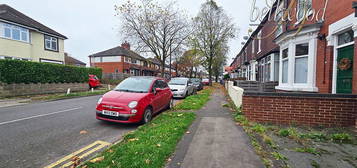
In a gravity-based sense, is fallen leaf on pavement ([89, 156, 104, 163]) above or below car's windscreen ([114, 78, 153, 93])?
below

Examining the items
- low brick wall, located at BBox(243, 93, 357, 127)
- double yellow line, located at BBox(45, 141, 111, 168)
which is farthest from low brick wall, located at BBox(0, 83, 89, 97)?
low brick wall, located at BBox(243, 93, 357, 127)

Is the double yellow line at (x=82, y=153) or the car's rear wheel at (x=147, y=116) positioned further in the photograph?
the car's rear wheel at (x=147, y=116)

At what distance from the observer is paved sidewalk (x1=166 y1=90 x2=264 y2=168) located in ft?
8.48

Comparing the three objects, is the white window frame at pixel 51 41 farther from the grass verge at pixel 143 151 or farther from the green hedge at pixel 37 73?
the grass verge at pixel 143 151

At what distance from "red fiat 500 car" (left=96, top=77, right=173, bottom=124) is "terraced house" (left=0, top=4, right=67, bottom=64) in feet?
54.9

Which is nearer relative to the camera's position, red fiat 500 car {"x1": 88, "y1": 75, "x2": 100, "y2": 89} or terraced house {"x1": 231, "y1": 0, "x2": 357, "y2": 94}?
terraced house {"x1": 231, "y1": 0, "x2": 357, "y2": 94}

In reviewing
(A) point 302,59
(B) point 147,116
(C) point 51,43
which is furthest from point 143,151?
(C) point 51,43

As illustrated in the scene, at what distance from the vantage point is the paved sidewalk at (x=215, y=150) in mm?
2584

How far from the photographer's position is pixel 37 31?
17.2 meters

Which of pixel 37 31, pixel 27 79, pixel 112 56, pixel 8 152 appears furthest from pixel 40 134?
pixel 112 56

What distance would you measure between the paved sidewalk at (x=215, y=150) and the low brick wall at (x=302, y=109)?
1.00 metres

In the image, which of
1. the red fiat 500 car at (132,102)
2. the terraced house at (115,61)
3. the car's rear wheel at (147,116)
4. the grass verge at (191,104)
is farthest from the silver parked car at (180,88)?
the terraced house at (115,61)

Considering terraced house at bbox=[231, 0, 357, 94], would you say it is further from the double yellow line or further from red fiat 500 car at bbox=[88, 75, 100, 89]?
red fiat 500 car at bbox=[88, 75, 100, 89]

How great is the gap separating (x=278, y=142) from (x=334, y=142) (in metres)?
1.20
